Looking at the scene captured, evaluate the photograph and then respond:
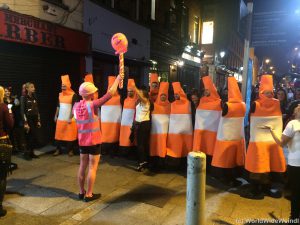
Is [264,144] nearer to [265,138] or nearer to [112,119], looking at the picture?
[265,138]

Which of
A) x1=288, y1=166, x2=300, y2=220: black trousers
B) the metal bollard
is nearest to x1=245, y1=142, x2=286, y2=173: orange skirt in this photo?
x1=288, y1=166, x2=300, y2=220: black trousers

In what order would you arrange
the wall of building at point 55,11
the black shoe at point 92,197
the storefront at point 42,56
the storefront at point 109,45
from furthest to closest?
the storefront at point 109,45, the wall of building at point 55,11, the storefront at point 42,56, the black shoe at point 92,197

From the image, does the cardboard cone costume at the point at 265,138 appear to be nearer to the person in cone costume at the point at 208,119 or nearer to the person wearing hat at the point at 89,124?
the person in cone costume at the point at 208,119

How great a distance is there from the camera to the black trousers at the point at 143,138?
6.22m

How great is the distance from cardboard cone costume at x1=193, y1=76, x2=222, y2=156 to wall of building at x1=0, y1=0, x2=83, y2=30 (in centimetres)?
548

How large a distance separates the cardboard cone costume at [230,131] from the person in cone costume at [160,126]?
1303 millimetres

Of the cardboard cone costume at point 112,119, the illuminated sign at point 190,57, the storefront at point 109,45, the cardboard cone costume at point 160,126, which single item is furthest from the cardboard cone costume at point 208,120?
the illuminated sign at point 190,57

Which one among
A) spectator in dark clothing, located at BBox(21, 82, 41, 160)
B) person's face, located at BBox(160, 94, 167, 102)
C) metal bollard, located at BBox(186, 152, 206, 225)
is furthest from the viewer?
spectator in dark clothing, located at BBox(21, 82, 41, 160)

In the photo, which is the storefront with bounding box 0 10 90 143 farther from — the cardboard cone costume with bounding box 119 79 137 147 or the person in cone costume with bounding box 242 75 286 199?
the person in cone costume with bounding box 242 75 286 199

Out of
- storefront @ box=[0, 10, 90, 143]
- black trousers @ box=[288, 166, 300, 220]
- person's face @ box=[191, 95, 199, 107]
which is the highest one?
storefront @ box=[0, 10, 90, 143]

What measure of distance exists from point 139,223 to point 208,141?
2401 millimetres

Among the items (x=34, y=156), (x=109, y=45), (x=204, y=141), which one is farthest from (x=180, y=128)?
(x=109, y=45)

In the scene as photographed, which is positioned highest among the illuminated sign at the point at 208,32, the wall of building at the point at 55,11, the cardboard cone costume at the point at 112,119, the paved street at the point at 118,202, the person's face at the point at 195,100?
the illuminated sign at the point at 208,32

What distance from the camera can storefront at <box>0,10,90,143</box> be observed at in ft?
24.5
